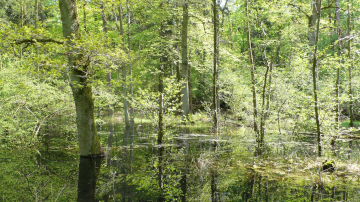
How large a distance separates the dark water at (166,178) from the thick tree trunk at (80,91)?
1.59ft

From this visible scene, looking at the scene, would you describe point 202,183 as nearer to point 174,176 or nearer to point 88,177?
point 174,176

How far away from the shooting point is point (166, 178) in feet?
18.2

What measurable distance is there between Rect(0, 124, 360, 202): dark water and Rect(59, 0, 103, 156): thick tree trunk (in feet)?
1.59

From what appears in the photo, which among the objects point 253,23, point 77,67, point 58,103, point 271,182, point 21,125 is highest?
point 253,23

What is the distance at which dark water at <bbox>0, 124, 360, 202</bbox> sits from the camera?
4559mm

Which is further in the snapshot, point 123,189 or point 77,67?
point 77,67

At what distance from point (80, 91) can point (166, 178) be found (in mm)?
3639

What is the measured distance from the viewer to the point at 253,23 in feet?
31.9

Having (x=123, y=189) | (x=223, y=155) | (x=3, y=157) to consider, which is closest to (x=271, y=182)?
(x=223, y=155)

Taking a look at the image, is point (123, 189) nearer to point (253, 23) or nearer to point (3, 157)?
point (3, 157)

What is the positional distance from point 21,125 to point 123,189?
6.37 meters

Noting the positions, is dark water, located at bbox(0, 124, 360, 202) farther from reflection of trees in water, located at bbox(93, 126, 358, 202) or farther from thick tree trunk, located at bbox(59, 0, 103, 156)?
thick tree trunk, located at bbox(59, 0, 103, 156)

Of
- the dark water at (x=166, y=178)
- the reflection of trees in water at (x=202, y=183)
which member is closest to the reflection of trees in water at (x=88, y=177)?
the dark water at (x=166, y=178)

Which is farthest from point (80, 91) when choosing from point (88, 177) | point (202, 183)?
point (202, 183)
